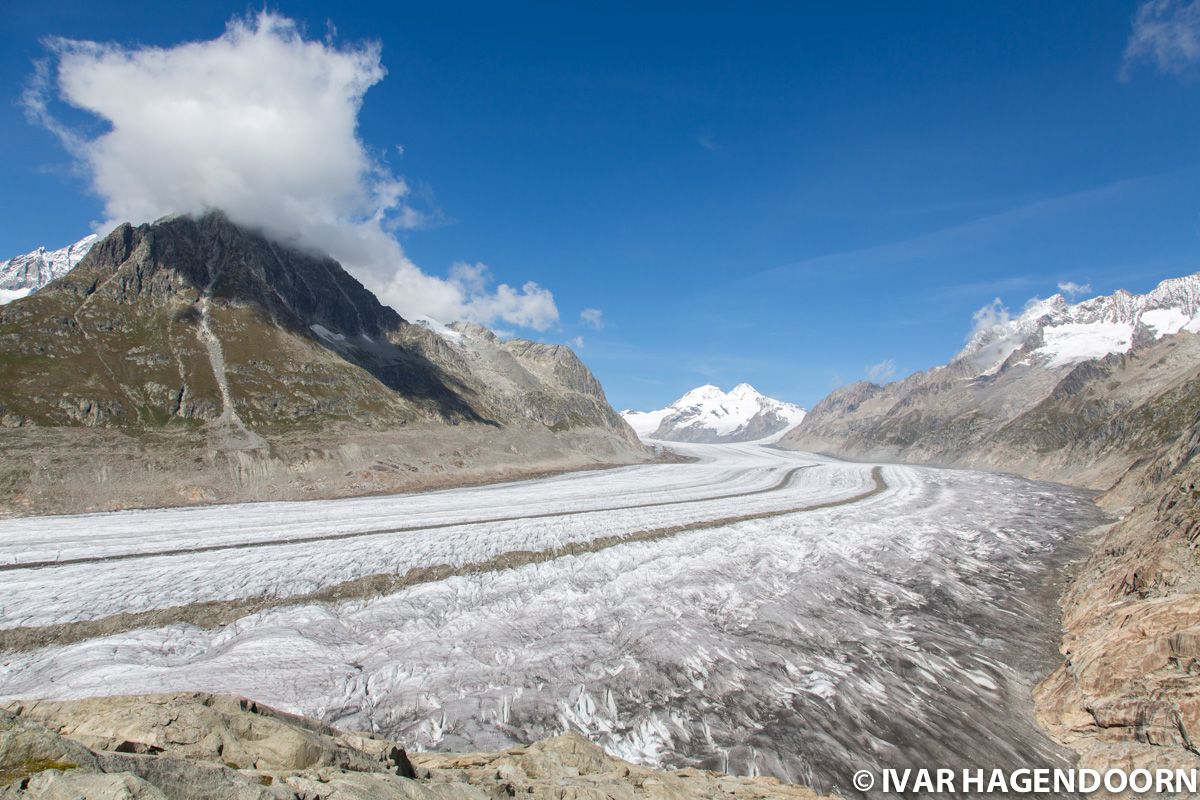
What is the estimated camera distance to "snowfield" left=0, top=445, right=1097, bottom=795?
15.2 meters

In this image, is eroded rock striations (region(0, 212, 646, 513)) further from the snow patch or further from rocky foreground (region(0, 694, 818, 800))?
rocky foreground (region(0, 694, 818, 800))

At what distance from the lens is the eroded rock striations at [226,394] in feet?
198

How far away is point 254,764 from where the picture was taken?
7.67 metres

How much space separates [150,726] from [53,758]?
248cm

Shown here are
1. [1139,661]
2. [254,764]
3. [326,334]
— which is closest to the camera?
[254,764]

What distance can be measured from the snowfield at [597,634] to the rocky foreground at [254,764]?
4567 millimetres

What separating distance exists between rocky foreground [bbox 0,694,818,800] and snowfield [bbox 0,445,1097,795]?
457cm

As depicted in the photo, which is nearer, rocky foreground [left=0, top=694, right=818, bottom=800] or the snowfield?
rocky foreground [left=0, top=694, right=818, bottom=800]

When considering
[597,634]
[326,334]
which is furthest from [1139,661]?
[326,334]

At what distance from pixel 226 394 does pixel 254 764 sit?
9225 centimetres

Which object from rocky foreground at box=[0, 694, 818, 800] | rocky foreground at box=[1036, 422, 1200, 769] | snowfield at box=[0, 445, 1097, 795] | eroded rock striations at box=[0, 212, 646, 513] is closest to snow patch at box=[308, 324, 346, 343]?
eroded rock striations at box=[0, 212, 646, 513]

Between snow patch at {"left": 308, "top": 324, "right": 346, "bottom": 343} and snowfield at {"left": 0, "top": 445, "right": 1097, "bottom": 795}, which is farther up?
snow patch at {"left": 308, "top": 324, "right": 346, "bottom": 343}

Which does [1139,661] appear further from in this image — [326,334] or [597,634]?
[326,334]

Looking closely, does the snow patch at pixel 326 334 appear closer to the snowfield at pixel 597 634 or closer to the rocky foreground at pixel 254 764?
the snowfield at pixel 597 634
